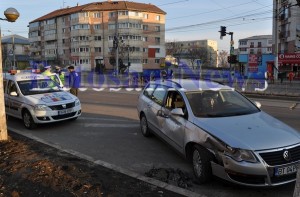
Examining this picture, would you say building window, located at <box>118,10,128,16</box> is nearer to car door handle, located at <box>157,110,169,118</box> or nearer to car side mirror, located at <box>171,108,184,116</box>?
car door handle, located at <box>157,110,169,118</box>

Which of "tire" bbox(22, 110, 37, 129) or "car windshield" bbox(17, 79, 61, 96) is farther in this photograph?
"car windshield" bbox(17, 79, 61, 96)

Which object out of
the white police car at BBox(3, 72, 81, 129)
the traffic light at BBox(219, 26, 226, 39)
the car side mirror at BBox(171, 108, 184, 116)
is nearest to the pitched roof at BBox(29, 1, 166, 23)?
the traffic light at BBox(219, 26, 226, 39)

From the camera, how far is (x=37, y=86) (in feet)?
33.8

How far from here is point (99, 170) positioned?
5.58m

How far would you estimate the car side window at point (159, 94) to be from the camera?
7.04 m

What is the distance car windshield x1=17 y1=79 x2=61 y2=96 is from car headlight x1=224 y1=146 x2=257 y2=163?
7018 mm

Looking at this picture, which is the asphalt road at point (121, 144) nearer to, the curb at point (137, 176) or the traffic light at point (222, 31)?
the curb at point (137, 176)

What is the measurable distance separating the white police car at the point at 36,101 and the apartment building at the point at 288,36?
117 ft

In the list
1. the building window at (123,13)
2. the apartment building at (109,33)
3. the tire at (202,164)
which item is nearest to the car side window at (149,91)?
the tire at (202,164)

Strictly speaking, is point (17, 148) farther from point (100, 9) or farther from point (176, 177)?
point (100, 9)

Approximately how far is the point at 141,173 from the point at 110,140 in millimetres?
2504

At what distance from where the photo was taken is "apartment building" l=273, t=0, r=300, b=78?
146 ft

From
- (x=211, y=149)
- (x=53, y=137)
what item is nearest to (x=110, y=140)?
(x=53, y=137)

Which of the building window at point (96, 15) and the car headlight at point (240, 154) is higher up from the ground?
the building window at point (96, 15)
